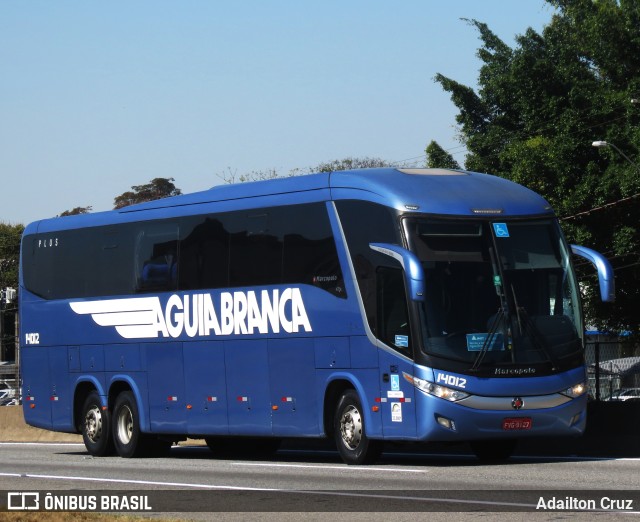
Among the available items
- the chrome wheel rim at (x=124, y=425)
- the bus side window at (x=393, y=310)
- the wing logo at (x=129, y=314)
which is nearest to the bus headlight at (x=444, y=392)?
the bus side window at (x=393, y=310)

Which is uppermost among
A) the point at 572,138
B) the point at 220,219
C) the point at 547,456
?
the point at 572,138

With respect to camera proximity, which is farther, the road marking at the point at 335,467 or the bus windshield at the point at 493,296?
the bus windshield at the point at 493,296

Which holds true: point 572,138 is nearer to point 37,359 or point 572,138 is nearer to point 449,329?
point 37,359

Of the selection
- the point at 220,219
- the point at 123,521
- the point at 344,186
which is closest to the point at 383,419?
the point at 344,186

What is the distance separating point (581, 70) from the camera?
46406 millimetres

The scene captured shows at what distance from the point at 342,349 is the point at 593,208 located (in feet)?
82.0

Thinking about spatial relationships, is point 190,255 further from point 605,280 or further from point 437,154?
point 437,154

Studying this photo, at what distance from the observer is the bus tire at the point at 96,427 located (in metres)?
25.0

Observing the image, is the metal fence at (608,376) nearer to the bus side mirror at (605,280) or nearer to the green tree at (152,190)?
the bus side mirror at (605,280)

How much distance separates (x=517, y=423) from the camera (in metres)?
17.8

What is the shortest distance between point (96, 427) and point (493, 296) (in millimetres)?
9844

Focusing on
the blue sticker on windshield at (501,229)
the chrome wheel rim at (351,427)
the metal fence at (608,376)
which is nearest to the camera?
the blue sticker on windshield at (501,229)

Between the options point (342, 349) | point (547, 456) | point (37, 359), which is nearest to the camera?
point (342, 349)

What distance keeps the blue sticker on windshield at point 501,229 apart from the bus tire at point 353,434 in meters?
2.91
